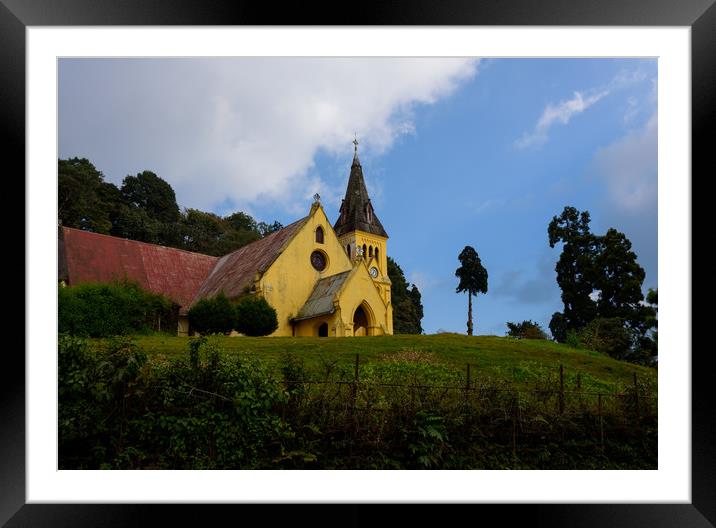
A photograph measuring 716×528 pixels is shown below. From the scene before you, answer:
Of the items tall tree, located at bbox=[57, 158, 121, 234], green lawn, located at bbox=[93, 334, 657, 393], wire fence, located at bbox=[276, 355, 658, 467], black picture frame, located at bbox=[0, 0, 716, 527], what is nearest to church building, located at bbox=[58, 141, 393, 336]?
green lawn, located at bbox=[93, 334, 657, 393]

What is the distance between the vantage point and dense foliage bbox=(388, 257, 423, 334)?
35094mm

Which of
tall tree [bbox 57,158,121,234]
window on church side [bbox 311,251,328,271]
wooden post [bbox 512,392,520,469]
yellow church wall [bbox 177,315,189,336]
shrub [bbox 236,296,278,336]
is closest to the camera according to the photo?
wooden post [bbox 512,392,520,469]

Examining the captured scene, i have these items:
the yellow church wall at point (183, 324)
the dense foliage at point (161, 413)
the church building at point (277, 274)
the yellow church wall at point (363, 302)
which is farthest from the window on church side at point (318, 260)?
the dense foliage at point (161, 413)

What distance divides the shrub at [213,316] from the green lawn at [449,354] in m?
1.88

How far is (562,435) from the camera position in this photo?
20.1ft

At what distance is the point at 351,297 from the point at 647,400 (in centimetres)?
1292

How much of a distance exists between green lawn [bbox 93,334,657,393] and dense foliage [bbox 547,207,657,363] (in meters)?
3.74

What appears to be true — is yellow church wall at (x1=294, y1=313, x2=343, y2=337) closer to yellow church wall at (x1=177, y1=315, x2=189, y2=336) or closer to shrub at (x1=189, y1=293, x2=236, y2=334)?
shrub at (x1=189, y1=293, x2=236, y2=334)

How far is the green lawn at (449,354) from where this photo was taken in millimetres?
10992

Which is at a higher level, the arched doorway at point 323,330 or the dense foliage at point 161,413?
the dense foliage at point 161,413

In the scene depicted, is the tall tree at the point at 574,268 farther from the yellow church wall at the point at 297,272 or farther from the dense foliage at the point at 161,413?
the dense foliage at the point at 161,413

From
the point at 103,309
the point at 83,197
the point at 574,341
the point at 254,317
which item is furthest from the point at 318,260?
the point at 83,197

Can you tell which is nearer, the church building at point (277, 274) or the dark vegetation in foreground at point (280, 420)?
the dark vegetation in foreground at point (280, 420)
